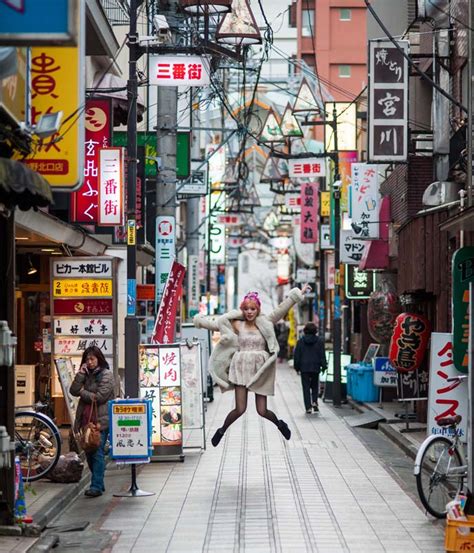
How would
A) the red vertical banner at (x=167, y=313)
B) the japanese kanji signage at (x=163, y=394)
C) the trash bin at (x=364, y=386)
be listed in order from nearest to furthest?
1. the japanese kanji signage at (x=163, y=394)
2. the red vertical banner at (x=167, y=313)
3. the trash bin at (x=364, y=386)

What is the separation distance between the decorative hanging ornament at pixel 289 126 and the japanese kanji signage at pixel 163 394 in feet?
80.6

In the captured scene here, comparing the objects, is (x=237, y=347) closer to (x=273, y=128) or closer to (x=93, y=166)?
(x=93, y=166)

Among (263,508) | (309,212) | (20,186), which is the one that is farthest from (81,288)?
(309,212)

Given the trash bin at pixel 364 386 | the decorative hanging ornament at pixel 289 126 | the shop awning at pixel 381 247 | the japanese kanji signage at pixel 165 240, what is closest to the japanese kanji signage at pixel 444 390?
the japanese kanji signage at pixel 165 240

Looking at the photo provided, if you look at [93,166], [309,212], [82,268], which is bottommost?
[82,268]

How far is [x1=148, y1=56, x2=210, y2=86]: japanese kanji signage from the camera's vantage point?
20.0 m

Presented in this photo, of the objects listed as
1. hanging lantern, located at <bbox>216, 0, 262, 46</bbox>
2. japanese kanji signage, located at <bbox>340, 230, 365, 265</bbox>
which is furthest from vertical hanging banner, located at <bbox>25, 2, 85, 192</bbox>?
japanese kanji signage, located at <bbox>340, 230, 365, 265</bbox>

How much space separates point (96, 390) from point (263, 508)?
2.73 meters

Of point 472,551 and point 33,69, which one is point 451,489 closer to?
point 472,551

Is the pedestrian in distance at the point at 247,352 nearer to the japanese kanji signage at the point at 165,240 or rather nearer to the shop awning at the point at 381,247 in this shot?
the japanese kanji signage at the point at 165,240

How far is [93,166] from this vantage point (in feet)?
69.4

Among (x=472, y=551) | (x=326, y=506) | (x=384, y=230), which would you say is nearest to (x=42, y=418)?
(x=326, y=506)

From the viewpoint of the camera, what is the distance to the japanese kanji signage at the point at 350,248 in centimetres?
3597

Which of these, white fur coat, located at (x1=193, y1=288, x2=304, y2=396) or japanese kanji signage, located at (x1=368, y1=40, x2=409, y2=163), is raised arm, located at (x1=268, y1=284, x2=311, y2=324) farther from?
japanese kanji signage, located at (x1=368, y1=40, x2=409, y2=163)
